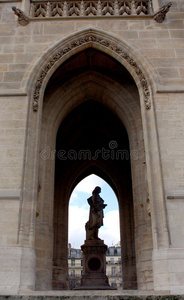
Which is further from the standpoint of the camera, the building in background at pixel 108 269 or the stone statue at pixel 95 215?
the building in background at pixel 108 269

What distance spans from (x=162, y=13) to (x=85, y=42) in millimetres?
2759

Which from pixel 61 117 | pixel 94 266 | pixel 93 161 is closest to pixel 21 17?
pixel 61 117

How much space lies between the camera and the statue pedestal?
39.3 ft

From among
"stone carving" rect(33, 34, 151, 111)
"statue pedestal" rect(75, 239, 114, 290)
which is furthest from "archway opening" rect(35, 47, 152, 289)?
"statue pedestal" rect(75, 239, 114, 290)

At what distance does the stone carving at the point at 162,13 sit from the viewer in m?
10.2

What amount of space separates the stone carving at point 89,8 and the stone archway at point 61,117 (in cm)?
109

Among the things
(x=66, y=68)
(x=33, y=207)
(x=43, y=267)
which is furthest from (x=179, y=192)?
(x=66, y=68)

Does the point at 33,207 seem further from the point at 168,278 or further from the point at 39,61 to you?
the point at 39,61

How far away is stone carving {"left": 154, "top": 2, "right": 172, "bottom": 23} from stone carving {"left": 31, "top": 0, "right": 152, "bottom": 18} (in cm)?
62

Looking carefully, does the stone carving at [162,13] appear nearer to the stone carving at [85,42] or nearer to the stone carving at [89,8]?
the stone carving at [89,8]

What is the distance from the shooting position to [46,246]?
9.15 metres

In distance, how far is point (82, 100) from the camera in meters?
12.6

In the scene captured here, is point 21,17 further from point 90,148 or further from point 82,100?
point 90,148

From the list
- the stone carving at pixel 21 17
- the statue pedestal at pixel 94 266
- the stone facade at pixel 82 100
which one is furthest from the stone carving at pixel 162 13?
the statue pedestal at pixel 94 266
